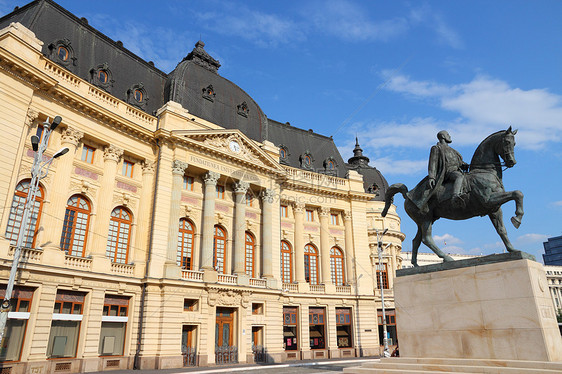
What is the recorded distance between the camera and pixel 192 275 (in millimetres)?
29016


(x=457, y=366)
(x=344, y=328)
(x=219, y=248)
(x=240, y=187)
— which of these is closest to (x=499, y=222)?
(x=457, y=366)

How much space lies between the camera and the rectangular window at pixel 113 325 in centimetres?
2500

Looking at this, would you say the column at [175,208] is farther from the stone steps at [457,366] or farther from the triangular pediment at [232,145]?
the stone steps at [457,366]

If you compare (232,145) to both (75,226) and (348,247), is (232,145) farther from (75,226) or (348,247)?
(348,247)

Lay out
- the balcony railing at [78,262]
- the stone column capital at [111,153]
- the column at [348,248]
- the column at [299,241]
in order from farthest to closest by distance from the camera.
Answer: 1. the column at [348,248]
2. the column at [299,241]
3. the stone column capital at [111,153]
4. the balcony railing at [78,262]

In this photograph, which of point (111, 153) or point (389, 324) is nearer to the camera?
point (111, 153)

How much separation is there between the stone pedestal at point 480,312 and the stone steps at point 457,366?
300 mm

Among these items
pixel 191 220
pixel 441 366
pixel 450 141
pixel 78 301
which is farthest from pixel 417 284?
pixel 191 220

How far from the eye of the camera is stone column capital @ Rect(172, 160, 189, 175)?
30.2 meters

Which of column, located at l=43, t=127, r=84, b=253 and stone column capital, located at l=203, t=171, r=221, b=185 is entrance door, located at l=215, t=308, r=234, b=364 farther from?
column, located at l=43, t=127, r=84, b=253

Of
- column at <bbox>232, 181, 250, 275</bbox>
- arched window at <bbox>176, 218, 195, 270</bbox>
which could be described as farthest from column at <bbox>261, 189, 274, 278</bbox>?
arched window at <bbox>176, 218, 195, 270</bbox>

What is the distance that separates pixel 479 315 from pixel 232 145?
26.6 metres

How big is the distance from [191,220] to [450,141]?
22.8m

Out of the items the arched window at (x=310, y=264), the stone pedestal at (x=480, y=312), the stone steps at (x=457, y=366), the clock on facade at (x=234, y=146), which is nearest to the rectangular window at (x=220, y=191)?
the clock on facade at (x=234, y=146)
